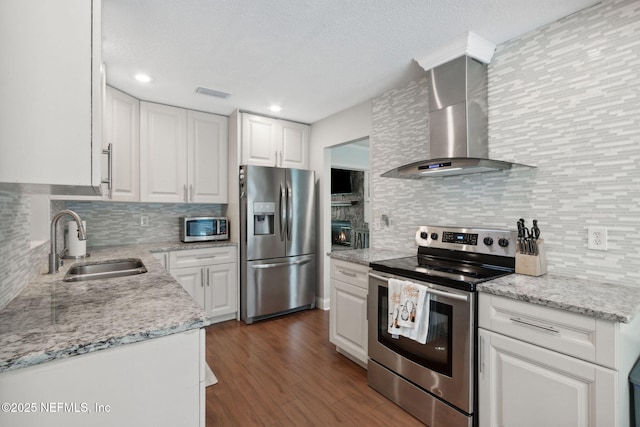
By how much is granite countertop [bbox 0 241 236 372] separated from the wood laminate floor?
0.99 meters

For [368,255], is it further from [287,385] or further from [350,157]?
[350,157]

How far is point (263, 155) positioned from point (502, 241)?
104 inches

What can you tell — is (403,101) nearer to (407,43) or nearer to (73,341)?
(407,43)

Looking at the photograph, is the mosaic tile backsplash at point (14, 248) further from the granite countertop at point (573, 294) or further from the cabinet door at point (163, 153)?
the granite countertop at point (573, 294)

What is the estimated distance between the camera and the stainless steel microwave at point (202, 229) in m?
3.34

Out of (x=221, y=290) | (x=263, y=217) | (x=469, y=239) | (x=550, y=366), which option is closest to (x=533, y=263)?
(x=469, y=239)

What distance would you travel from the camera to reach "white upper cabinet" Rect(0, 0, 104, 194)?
0.81 meters

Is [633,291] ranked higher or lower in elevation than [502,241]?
lower

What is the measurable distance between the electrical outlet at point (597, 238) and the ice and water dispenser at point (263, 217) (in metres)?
2.69

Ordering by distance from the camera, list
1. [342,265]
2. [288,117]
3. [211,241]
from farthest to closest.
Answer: [288,117], [211,241], [342,265]

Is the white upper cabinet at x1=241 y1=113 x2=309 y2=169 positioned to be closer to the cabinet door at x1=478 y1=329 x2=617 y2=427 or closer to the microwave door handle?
the microwave door handle

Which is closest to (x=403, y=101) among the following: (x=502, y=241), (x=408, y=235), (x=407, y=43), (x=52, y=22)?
(x=407, y=43)

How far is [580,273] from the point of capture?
67.1 inches

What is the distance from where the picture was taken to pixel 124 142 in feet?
9.80
